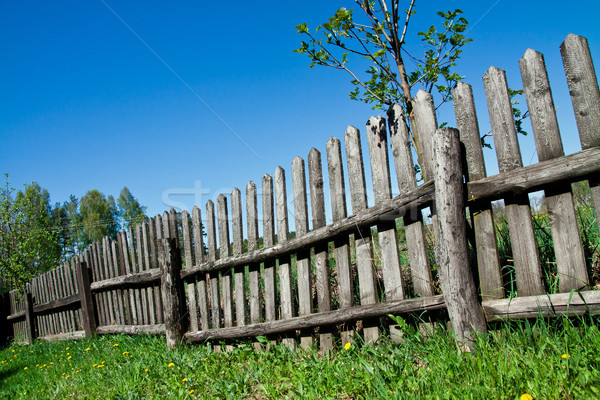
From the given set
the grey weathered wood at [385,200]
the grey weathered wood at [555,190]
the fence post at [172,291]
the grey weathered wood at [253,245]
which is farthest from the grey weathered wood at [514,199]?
the fence post at [172,291]

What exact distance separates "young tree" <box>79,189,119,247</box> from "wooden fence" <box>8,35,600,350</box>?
4528cm

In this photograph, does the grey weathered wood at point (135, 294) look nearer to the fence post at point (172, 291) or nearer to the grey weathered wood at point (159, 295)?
the grey weathered wood at point (159, 295)

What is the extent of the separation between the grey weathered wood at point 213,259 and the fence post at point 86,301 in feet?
11.7

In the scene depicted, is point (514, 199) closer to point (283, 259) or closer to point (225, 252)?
point (283, 259)

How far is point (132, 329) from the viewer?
6016mm

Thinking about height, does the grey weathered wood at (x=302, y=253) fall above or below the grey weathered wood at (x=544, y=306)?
above

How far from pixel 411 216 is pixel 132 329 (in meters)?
4.73

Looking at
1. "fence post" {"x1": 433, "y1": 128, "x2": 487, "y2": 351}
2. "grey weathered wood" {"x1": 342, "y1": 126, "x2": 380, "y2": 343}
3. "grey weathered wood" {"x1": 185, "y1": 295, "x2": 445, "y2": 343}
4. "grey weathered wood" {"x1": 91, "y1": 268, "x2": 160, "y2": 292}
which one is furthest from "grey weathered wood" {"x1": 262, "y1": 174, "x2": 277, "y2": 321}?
"grey weathered wood" {"x1": 91, "y1": 268, "x2": 160, "y2": 292}

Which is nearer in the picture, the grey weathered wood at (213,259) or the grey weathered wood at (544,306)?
the grey weathered wood at (544,306)

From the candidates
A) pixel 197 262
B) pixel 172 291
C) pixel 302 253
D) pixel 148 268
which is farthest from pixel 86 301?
pixel 302 253

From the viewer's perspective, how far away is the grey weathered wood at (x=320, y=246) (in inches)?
138

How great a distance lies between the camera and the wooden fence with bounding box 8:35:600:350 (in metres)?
2.45

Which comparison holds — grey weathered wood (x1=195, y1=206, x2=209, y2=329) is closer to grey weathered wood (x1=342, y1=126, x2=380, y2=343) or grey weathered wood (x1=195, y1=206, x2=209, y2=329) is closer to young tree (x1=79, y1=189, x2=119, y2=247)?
grey weathered wood (x1=342, y1=126, x2=380, y2=343)

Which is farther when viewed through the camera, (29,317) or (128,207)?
(128,207)
